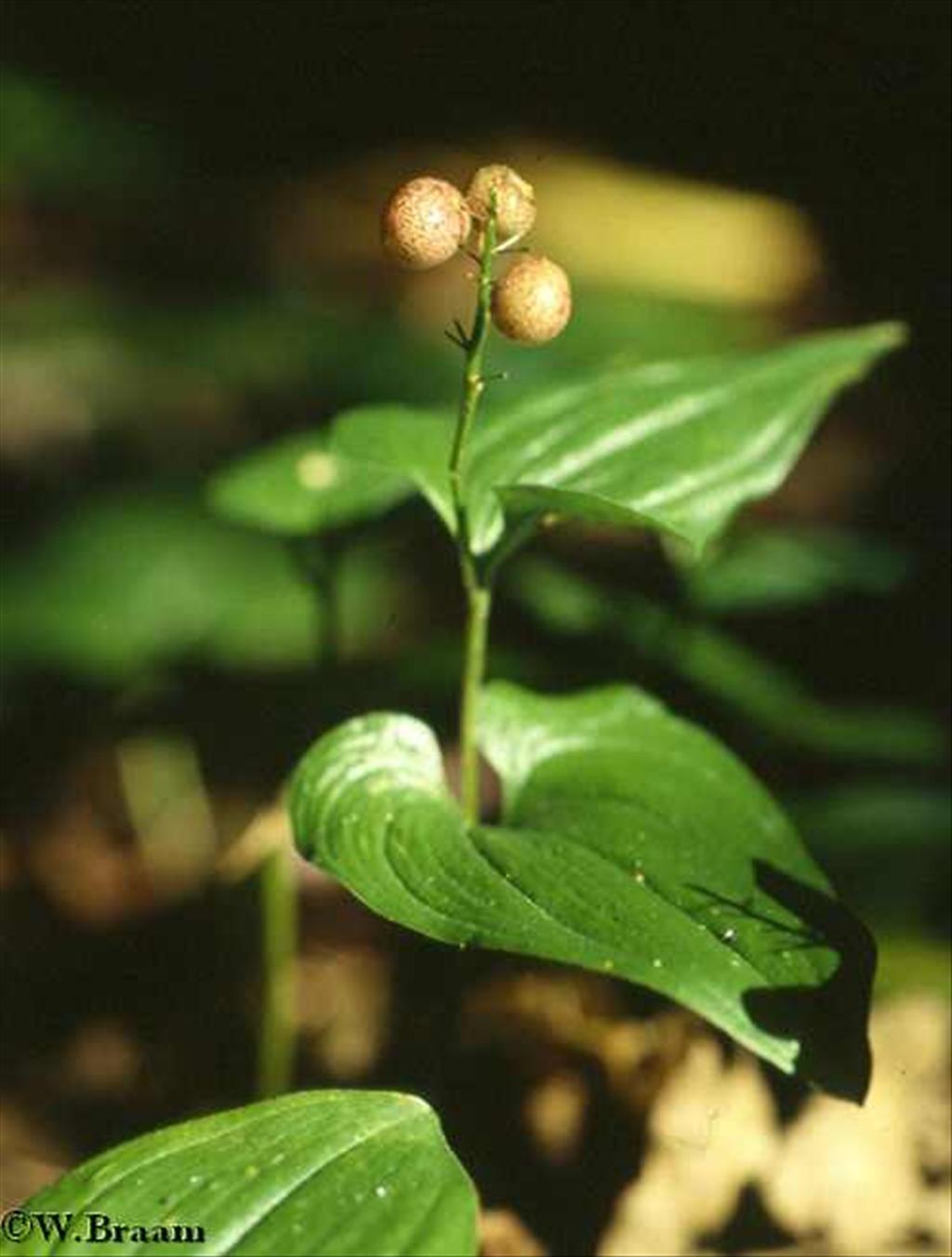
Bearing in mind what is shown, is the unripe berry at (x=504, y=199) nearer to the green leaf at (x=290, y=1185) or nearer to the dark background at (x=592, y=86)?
the green leaf at (x=290, y=1185)

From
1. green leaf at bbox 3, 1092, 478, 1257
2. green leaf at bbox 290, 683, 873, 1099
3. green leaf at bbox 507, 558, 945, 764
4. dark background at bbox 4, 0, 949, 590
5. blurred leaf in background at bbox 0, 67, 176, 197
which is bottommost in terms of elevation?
green leaf at bbox 507, 558, 945, 764

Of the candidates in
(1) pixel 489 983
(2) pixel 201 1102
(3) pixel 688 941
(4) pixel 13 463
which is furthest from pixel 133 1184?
(4) pixel 13 463

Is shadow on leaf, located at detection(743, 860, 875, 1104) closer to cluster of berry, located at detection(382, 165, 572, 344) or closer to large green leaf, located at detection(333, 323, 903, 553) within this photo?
large green leaf, located at detection(333, 323, 903, 553)

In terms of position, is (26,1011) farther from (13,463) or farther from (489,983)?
(13,463)

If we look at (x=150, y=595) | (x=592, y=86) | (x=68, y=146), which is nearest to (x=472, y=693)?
(x=150, y=595)

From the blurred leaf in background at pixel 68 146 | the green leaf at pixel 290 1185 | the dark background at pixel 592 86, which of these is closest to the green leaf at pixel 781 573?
the green leaf at pixel 290 1185

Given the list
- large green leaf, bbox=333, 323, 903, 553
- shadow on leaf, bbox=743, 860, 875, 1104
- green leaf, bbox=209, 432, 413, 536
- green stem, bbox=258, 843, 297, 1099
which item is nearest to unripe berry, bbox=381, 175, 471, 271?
large green leaf, bbox=333, 323, 903, 553
